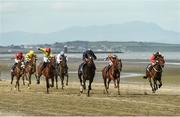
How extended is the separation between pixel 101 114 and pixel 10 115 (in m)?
3.69

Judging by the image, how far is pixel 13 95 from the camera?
113 ft

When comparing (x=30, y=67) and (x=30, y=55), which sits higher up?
(x=30, y=55)

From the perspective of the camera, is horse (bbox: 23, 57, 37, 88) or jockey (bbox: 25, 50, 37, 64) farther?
horse (bbox: 23, 57, 37, 88)

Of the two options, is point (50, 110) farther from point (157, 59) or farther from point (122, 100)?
point (157, 59)

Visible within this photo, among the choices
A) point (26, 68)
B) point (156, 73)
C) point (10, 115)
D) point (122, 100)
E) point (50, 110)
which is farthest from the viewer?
point (26, 68)

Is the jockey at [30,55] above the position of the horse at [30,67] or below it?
above

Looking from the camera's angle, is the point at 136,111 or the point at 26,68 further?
the point at 26,68

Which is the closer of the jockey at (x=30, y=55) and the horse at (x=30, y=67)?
the jockey at (x=30, y=55)

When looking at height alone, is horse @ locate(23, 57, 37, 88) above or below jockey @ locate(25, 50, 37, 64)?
below

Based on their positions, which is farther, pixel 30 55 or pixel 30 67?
pixel 30 67

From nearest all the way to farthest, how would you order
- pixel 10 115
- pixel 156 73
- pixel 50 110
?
pixel 10 115
pixel 50 110
pixel 156 73

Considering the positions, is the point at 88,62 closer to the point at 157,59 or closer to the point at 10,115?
the point at 157,59

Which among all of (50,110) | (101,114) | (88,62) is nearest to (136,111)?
(101,114)

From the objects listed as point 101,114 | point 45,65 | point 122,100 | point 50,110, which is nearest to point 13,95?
point 45,65
